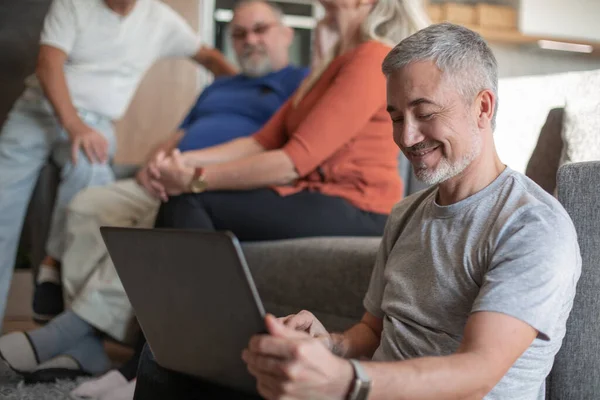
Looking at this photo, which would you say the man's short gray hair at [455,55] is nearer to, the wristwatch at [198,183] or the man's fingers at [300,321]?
the man's fingers at [300,321]

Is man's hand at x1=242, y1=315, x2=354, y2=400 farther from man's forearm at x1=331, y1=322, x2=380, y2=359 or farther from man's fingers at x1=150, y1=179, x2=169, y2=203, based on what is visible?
man's fingers at x1=150, y1=179, x2=169, y2=203

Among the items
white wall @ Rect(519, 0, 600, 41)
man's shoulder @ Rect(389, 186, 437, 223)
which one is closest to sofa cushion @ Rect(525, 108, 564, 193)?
man's shoulder @ Rect(389, 186, 437, 223)

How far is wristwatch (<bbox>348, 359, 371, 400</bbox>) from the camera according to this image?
0.71 metres

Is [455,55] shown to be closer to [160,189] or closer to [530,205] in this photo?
[530,205]

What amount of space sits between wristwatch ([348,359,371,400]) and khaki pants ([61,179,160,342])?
4.21 ft

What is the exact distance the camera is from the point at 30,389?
70.0 inches

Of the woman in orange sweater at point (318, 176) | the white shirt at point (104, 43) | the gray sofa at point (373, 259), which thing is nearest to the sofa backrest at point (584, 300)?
the gray sofa at point (373, 259)

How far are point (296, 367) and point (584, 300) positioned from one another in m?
0.51

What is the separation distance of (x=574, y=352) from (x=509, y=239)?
29 cm

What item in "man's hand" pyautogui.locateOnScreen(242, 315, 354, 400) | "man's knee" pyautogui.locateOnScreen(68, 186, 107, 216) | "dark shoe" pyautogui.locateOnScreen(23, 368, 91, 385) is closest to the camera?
"man's hand" pyautogui.locateOnScreen(242, 315, 354, 400)

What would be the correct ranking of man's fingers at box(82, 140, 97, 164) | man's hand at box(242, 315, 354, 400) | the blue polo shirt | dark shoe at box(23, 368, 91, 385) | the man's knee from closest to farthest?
1. man's hand at box(242, 315, 354, 400)
2. dark shoe at box(23, 368, 91, 385)
3. the man's knee
4. the blue polo shirt
5. man's fingers at box(82, 140, 97, 164)

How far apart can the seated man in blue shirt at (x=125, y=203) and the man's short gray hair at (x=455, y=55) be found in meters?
1.05

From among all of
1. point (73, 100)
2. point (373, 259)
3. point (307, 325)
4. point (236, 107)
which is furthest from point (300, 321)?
point (73, 100)

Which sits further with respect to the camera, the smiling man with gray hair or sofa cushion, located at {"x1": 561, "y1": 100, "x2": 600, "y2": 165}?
sofa cushion, located at {"x1": 561, "y1": 100, "x2": 600, "y2": 165}
